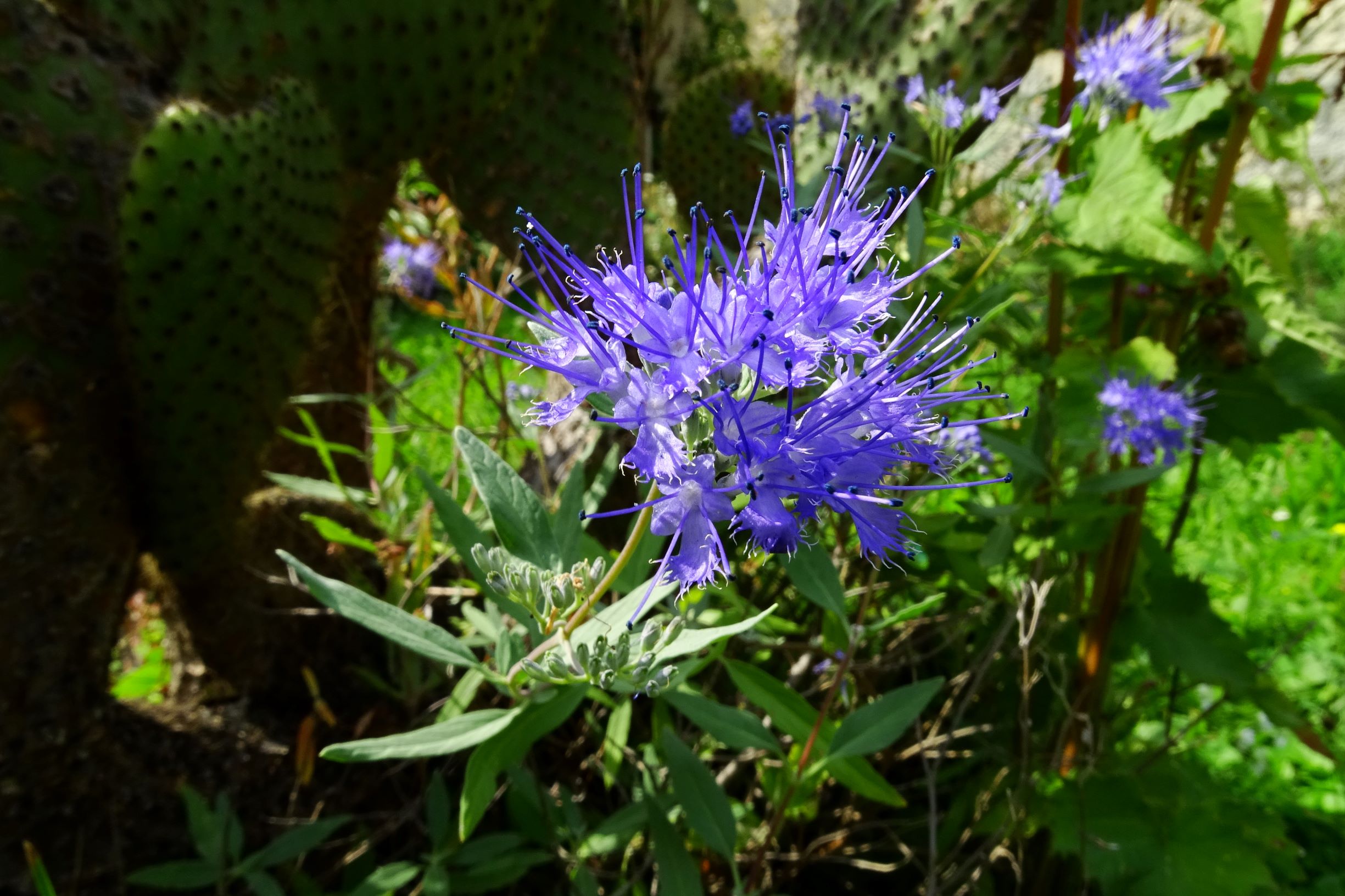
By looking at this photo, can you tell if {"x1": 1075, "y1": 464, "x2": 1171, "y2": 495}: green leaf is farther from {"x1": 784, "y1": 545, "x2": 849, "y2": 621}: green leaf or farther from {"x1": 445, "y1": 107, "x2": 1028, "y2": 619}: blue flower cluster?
{"x1": 445, "y1": 107, "x2": 1028, "y2": 619}: blue flower cluster

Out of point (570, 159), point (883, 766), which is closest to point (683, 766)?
point (883, 766)

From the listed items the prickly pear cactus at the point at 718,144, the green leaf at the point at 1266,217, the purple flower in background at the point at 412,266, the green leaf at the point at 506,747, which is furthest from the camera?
the prickly pear cactus at the point at 718,144

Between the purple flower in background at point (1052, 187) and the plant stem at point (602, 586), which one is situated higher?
the purple flower in background at point (1052, 187)

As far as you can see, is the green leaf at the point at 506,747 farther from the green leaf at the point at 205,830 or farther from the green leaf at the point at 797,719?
the green leaf at the point at 205,830

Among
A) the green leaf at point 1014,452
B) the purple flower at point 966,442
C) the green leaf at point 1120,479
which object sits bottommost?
the green leaf at point 1120,479

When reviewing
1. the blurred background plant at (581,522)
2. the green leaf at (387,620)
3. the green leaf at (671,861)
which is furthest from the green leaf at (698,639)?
the green leaf at (671,861)

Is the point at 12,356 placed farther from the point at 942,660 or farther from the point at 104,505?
the point at 942,660
